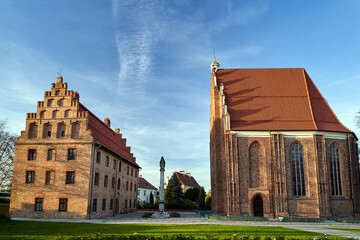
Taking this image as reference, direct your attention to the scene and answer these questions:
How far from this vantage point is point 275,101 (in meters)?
39.9

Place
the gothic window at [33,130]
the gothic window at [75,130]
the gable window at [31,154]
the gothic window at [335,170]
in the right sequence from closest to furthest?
the gable window at [31,154] < the gothic window at [75,130] < the gothic window at [33,130] < the gothic window at [335,170]

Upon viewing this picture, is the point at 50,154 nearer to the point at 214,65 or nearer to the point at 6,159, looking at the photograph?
the point at 6,159

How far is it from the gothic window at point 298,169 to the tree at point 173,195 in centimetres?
2735

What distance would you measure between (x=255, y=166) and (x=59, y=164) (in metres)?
21.7

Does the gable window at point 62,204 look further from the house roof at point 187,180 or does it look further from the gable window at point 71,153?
the house roof at point 187,180

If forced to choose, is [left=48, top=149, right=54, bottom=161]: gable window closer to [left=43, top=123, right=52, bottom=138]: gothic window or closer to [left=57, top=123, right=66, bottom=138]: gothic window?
[left=43, top=123, right=52, bottom=138]: gothic window

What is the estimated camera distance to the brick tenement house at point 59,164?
3019 cm

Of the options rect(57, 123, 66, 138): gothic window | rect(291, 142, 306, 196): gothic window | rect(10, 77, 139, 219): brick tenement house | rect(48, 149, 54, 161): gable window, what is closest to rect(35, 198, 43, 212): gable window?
rect(10, 77, 139, 219): brick tenement house

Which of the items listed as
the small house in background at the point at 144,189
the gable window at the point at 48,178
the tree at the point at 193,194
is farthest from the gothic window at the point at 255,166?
the small house in background at the point at 144,189

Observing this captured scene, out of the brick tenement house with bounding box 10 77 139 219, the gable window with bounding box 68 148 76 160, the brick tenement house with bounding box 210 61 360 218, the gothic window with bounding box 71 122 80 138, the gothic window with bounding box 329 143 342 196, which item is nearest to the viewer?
the brick tenement house with bounding box 10 77 139 219

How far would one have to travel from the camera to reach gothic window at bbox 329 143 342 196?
36.2 m

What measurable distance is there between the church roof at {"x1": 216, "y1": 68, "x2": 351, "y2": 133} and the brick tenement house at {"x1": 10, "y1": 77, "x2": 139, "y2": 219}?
16.8 m

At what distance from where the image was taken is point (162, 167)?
43344mm

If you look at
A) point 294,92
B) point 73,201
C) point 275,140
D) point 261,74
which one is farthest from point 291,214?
point 73,201
